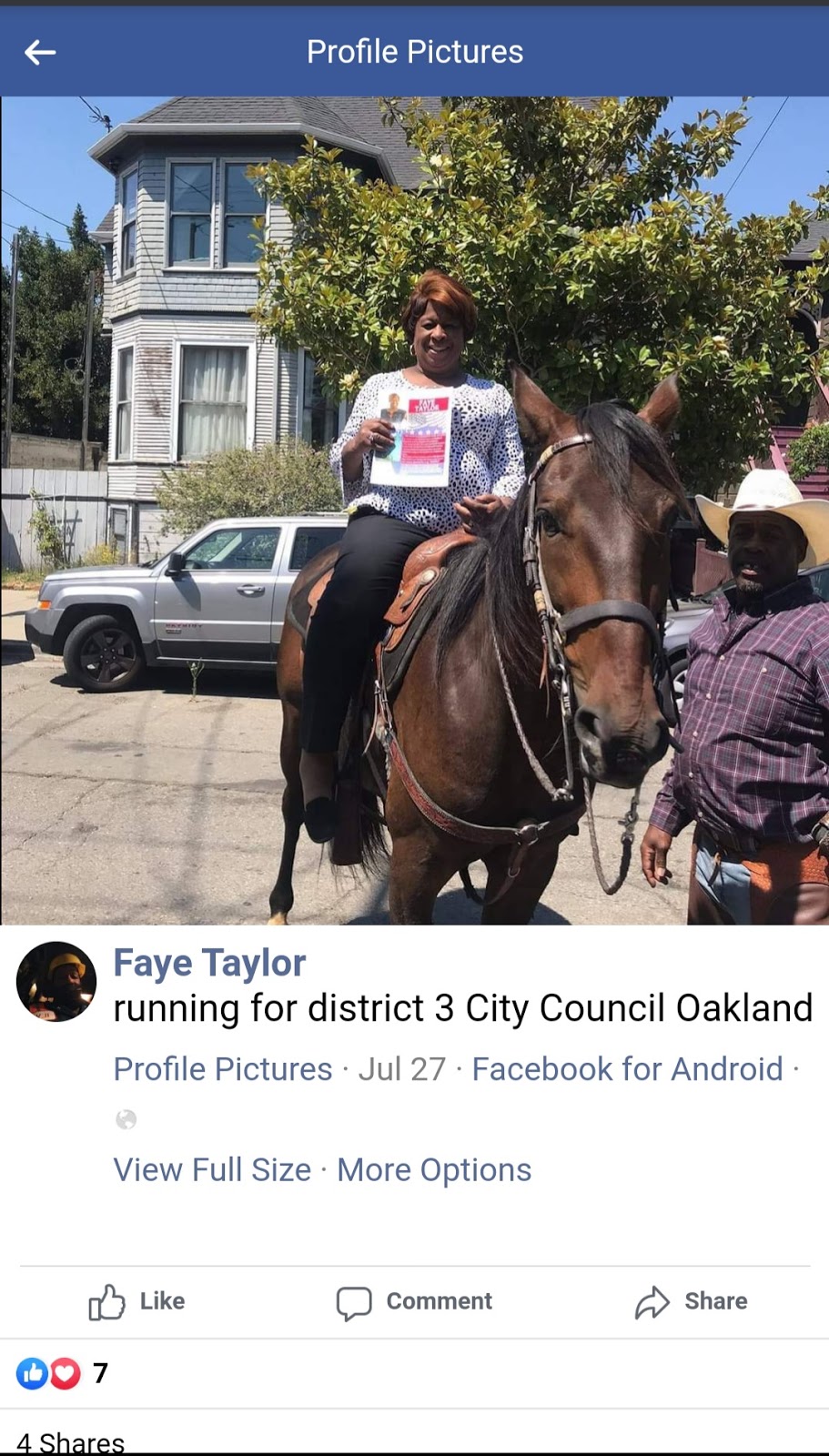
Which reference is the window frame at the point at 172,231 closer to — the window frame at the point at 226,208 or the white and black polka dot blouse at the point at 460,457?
the window frame at the point at 226,208

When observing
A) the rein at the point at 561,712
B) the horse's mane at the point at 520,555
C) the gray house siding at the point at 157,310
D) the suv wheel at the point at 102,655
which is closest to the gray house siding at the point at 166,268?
the gray house siding at the point at 157,310

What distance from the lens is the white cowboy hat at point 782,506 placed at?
2.29 meters

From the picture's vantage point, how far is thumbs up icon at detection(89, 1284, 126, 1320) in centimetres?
175

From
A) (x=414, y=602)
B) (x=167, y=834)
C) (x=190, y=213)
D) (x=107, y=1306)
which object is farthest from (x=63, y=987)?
(x=167, y=834)

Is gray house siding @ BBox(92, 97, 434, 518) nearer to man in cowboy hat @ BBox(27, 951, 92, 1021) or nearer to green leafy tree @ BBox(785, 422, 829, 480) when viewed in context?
man in cowboy hat @ BBox(27, 951, 92, 1021)

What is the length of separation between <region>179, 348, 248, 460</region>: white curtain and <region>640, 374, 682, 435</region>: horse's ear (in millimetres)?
1478

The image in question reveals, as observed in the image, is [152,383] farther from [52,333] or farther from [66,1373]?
[66,1373]

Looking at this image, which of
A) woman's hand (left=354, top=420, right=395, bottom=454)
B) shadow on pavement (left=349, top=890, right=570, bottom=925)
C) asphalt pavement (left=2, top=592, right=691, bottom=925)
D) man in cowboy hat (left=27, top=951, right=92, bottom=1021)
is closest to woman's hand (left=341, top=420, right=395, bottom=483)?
woman's hand (left=354, top=420, right=395, bottom=454)

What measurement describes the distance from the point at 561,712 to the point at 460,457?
1.04 metres

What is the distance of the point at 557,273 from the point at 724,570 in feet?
5.59

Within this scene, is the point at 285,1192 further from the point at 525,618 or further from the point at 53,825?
the point at 53,825

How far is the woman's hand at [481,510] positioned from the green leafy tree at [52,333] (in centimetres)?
103

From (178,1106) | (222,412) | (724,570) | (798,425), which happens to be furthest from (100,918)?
(798,425)

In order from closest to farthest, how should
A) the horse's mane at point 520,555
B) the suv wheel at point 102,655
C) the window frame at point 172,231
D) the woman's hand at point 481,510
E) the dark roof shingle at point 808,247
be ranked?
1. the horse's mane at point 520,555
2. the woman's hand at point 481,510
3. the window frame at point 172,231
4. the dark roof shingle at point 808,247
5. the suv wheel at point 102,655
